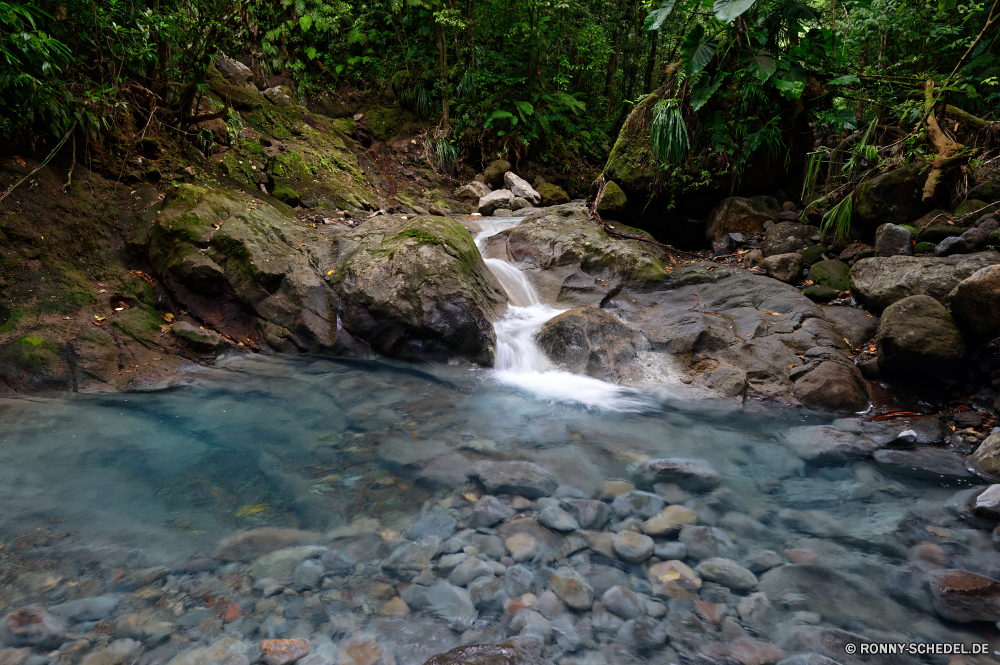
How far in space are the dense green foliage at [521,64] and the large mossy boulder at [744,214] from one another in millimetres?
528

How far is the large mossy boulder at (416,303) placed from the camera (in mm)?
5305

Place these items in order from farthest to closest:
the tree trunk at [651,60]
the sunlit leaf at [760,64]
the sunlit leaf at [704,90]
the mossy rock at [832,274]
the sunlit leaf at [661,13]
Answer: the tree trunk at [651,60], the sunlit leaf at [704,90], the sunlit leaf at [661,13], the sunlit leaf at [760,64], the mossy rock at [832,274]

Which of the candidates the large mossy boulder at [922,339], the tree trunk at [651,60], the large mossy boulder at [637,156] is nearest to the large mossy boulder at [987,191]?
the large mossy boulder at [922,339]

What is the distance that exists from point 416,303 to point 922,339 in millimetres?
4737

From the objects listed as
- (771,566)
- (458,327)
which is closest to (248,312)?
(458,327)

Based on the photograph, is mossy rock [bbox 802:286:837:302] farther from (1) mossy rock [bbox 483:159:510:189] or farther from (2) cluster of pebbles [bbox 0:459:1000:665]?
(1) mossy rock [bbox 483:159:510:189]

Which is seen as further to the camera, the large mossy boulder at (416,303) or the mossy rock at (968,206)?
the large mossy boulder at (416,303)

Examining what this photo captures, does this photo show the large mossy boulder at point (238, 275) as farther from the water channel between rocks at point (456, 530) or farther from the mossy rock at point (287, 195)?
the mossy rock at point (287, 195)

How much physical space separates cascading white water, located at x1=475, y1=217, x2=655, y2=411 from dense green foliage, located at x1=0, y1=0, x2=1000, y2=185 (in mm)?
3171

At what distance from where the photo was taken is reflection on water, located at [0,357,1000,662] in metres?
2.29

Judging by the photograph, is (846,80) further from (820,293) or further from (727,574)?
(727,574)

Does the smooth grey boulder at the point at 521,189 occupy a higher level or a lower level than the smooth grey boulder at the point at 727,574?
higher

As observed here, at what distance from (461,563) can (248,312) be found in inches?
165

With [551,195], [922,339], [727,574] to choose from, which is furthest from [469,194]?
[727,574]
